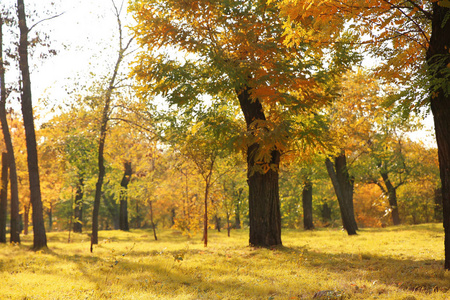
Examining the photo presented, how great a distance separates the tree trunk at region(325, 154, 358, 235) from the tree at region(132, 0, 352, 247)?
685cm

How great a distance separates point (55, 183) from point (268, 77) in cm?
2248

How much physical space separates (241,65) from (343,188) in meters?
12.0

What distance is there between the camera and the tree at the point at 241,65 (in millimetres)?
9445

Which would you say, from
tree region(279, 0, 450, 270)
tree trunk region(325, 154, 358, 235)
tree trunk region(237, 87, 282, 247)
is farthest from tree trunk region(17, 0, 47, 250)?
tree trunk region(325, 154, 358, 235)

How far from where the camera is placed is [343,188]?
773 inches

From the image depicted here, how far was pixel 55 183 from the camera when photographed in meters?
26.6

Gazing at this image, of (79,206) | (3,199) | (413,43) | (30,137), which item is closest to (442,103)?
(413,43)

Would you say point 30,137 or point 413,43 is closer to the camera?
point 413,43

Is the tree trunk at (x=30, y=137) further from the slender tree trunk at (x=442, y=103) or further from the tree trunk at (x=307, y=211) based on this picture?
the tree trunk at (x=307, y=211)

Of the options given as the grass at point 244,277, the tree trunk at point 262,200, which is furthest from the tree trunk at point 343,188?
the grass at point 244,277

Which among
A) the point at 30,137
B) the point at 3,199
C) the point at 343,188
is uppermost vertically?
the point at 30,137

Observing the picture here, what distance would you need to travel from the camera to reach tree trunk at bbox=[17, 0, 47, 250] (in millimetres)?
13180

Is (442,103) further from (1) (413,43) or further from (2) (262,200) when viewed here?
(2) (262,200)

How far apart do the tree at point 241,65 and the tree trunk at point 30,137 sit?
204 inches
